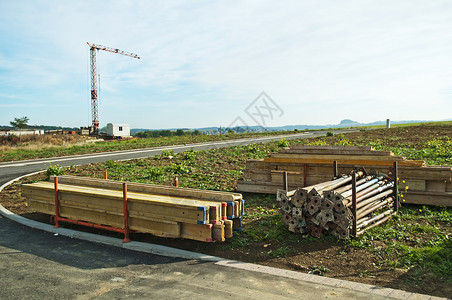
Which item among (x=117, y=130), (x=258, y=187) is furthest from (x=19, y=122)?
(x=258, y=187)

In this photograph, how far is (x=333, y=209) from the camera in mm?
6227

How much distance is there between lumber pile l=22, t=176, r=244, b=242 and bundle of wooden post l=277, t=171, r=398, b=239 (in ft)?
3.18

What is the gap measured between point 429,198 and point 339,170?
2.18 metres

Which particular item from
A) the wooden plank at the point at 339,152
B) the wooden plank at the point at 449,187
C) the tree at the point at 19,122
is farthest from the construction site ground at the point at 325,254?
the tree at the point at 19,122

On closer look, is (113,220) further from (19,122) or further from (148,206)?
(19,122)

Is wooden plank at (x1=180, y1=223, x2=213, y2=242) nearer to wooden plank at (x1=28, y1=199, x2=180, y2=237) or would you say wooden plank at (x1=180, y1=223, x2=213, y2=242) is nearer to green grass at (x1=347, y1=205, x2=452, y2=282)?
wooden plank at (x1=28, y1=199, x2=180, y2=237)

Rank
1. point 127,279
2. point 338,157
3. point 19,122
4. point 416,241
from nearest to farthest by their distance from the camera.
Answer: point 127,279 < point 416,241 < point 338,157 < point 19,122

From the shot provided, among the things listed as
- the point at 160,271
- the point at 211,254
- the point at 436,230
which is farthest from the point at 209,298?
the point at 436,230

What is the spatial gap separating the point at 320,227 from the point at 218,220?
193 centimetres

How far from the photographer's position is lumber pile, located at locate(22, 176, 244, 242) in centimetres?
602

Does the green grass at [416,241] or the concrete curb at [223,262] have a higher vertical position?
the green grass at [416,241]

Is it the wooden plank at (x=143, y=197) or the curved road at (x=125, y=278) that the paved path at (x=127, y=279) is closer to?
the curved road at (x=125, y=278)

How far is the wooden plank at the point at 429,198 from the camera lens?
7961mm

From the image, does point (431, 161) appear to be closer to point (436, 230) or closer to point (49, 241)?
point (436, 230)
